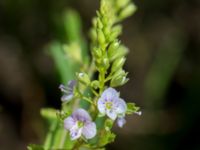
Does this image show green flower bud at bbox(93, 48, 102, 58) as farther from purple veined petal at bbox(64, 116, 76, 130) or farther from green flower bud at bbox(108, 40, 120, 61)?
purple veined petal at bbox(64, 116, 76, 130)

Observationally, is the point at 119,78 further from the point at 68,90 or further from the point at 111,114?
the point at 68,90

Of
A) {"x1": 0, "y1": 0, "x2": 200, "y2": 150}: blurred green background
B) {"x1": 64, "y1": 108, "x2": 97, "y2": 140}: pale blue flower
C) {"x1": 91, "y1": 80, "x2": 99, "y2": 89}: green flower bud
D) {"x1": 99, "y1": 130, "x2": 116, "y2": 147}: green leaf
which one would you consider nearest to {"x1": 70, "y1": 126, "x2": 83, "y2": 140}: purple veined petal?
{"x1": 64, "y1": 108, "x2": 97, "y2": 140}: pale blue flower

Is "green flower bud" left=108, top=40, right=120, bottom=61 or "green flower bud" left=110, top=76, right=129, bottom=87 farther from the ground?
"green flower bud" left=108, top=40, right=120, bottom=61

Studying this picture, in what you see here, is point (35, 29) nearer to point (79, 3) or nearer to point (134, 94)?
point (79, 3)

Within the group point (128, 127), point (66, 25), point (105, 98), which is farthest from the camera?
point (128, 127)

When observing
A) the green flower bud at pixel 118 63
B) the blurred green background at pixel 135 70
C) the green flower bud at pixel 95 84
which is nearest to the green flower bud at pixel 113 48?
the green flower bud at pixel 118 63

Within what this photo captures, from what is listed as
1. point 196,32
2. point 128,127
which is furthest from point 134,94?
point 196,32
